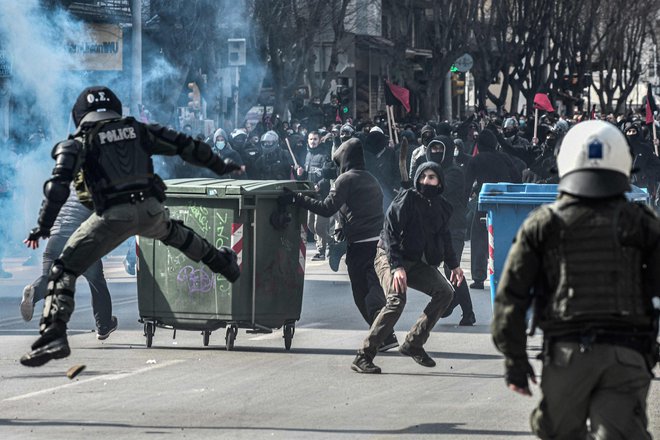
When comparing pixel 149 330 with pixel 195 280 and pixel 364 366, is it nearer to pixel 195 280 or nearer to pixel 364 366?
pixel 195 280

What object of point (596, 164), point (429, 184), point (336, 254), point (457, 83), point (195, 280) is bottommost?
point (336, 254)

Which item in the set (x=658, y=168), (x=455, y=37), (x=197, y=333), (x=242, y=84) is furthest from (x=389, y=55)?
(x=197, y=333)

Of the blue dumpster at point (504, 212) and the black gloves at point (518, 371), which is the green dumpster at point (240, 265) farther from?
the black gloves at point (518, 371)

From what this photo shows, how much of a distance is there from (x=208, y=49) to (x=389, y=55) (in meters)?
23.3

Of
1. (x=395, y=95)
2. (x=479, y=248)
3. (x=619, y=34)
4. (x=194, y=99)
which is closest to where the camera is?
(x=479, y=248)

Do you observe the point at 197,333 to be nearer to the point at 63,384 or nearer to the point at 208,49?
the point at 63,384

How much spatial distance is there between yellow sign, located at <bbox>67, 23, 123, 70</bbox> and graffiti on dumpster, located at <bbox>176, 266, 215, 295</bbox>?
13.3m

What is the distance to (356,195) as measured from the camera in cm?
1152

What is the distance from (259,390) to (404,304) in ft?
4.45

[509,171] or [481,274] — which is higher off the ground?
[509,171]

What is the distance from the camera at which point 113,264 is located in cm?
1952

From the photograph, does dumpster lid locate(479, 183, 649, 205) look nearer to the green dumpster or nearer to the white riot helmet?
the green dumpster

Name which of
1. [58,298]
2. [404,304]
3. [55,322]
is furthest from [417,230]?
[55,322]

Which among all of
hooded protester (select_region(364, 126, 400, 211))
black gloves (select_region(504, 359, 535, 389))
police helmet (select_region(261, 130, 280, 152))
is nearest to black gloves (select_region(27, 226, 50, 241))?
black gloves (select_region(504, 359, 535, 389))
